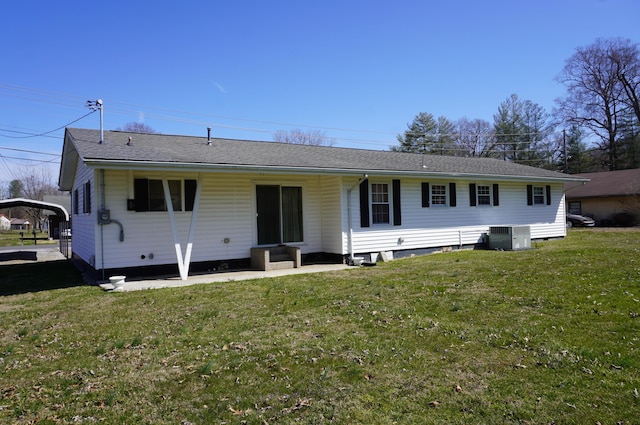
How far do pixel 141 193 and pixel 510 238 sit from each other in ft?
38.0

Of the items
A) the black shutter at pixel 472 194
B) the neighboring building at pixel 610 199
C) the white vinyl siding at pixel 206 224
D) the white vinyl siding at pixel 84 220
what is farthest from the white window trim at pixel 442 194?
the neighboring building at pixel 610 199

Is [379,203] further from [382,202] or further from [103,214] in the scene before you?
[103,214]

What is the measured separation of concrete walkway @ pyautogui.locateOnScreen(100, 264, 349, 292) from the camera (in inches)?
358

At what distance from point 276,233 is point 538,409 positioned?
9525 mm

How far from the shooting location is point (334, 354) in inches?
184

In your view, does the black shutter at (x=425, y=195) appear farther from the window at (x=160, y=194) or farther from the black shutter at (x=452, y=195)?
the window at (x=160, y=194)

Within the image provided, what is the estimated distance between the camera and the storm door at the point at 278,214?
12.1 metres

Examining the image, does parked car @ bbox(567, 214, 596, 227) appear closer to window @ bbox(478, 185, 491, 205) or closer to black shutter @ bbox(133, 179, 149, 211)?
window @ bbox(478, 185, 491, 205)

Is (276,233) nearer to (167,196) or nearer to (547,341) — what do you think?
(167,196)

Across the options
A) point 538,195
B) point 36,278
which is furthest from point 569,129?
point 36,278

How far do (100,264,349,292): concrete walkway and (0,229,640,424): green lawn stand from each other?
77 cm

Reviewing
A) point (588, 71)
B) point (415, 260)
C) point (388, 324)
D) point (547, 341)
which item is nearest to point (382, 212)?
point (415, 260)

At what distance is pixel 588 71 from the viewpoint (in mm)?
40625

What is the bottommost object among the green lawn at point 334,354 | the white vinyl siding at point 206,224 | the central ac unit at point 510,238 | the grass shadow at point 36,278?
the green lawn at point 334,354
